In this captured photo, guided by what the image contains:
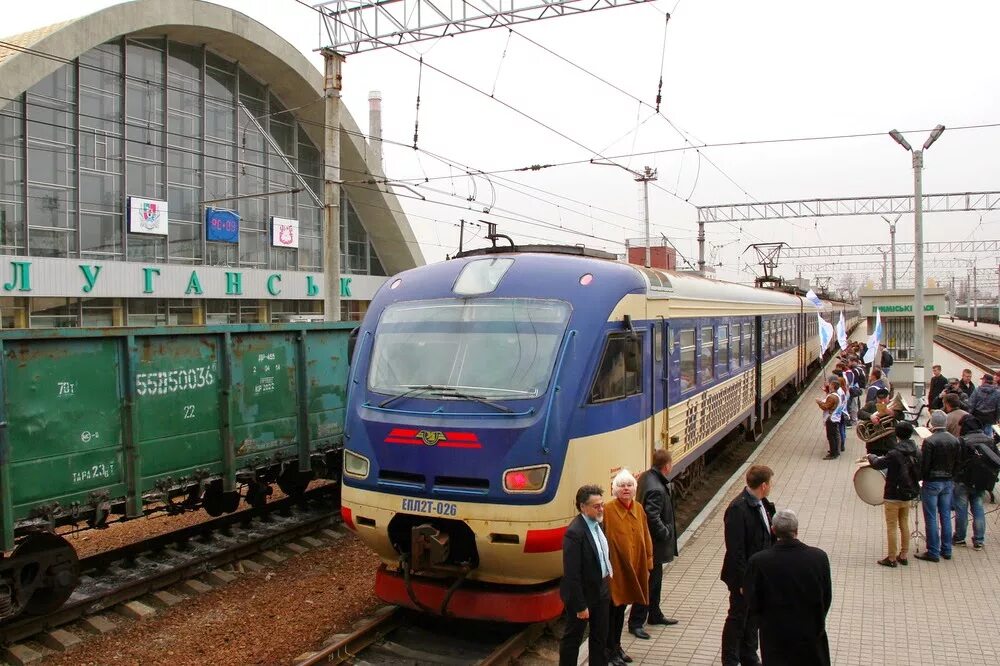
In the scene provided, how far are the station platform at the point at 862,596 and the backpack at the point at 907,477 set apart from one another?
0.79m

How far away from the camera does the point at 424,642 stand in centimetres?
669

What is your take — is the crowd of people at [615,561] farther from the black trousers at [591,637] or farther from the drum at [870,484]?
the drum at [870,484]

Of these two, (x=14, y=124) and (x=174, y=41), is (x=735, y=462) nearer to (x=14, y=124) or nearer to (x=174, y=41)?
(x=14, y=124)

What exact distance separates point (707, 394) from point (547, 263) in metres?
4.18

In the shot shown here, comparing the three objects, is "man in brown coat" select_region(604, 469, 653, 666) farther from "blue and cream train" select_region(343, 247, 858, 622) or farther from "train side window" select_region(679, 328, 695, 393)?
"train side window" select_region(679, 328, 695, 393)

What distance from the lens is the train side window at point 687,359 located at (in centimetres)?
912

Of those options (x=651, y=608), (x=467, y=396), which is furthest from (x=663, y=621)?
(x=467, y=396)

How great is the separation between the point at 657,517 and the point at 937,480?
3.89 m

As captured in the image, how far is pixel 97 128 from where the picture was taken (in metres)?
28.0

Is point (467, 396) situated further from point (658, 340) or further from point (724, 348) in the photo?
point (724, 348)

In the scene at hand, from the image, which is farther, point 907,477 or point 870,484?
point 870,484

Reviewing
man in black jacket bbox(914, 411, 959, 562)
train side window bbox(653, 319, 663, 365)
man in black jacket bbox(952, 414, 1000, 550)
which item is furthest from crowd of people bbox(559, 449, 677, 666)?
man in black jacket bbox(952, 414, 1000, 550)

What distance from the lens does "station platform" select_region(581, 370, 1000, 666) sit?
6207 mm

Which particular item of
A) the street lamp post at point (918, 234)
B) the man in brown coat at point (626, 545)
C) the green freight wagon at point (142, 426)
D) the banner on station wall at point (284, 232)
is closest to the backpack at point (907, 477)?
the man in brown coat at point (626, 545)
